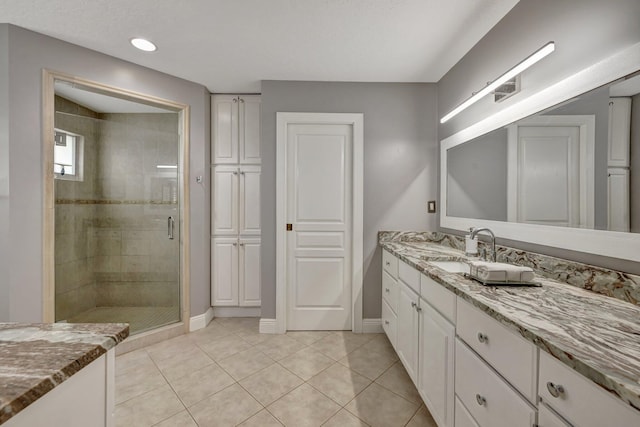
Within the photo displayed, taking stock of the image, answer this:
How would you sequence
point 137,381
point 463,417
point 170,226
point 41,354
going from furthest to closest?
point 170,226 < point 137,381 < point 463,417 < point 41,354

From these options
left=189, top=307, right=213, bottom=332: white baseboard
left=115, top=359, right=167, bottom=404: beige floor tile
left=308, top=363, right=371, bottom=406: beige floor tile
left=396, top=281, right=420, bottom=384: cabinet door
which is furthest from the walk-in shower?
left=396, top=281, right=420, bottom=384: cabinet door

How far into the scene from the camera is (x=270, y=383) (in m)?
1.83

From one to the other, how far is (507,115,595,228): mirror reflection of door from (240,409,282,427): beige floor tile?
1829mm

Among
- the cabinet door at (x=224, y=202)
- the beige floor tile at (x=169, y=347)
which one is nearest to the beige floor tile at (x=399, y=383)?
the beige floor tile at (x=169, y=347)

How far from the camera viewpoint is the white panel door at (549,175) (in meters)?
1.21

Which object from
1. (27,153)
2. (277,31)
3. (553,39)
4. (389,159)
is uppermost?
(277,31)

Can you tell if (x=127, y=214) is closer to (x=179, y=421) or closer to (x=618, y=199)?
(x=179, y=421)

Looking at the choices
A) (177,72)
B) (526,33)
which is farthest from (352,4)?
(177,72)

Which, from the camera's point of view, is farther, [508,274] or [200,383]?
[200,383]

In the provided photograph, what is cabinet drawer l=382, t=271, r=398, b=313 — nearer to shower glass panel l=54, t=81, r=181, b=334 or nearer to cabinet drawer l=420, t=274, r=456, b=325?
cabinet drawer l=420, t=274, r=456, b=325

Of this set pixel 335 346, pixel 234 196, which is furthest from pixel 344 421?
pixel 234 196

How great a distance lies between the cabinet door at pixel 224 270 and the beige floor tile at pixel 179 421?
1.37 meters

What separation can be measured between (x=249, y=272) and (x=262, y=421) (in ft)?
5.09

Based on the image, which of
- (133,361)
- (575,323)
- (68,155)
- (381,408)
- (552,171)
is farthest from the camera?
(68,155)
